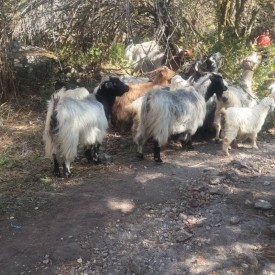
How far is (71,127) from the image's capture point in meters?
5.39

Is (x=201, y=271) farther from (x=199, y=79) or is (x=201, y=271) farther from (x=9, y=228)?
(x=199, y=79)

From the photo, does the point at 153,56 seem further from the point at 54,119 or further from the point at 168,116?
the point at 54,119

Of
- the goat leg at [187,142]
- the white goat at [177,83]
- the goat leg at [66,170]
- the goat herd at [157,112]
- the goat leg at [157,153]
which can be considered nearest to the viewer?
the goat herd at [157,112]

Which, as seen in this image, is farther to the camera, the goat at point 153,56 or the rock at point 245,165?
the goat at point 153,56

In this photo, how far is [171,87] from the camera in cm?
688

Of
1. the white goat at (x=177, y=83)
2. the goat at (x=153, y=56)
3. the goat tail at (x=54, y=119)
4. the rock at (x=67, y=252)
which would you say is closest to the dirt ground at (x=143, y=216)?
the rock at (x=67, y=252)

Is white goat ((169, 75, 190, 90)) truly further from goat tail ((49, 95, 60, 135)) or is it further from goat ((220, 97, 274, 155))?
goat tail ((49, 95, 60, 135))

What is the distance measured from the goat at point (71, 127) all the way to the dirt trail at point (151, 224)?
14.1 inches

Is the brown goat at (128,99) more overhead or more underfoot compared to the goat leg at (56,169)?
more overhead

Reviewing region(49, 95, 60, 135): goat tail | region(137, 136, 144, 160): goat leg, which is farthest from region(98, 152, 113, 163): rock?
region(49, 95, 60, 135): goat tail

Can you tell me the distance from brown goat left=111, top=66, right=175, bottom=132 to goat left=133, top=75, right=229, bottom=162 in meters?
0.82

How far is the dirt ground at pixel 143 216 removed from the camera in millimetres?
3992

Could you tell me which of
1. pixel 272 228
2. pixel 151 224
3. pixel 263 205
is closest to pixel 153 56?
pixel 263 205

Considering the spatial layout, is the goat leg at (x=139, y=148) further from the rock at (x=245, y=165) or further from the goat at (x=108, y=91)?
the rock at (x=245, y=165)
